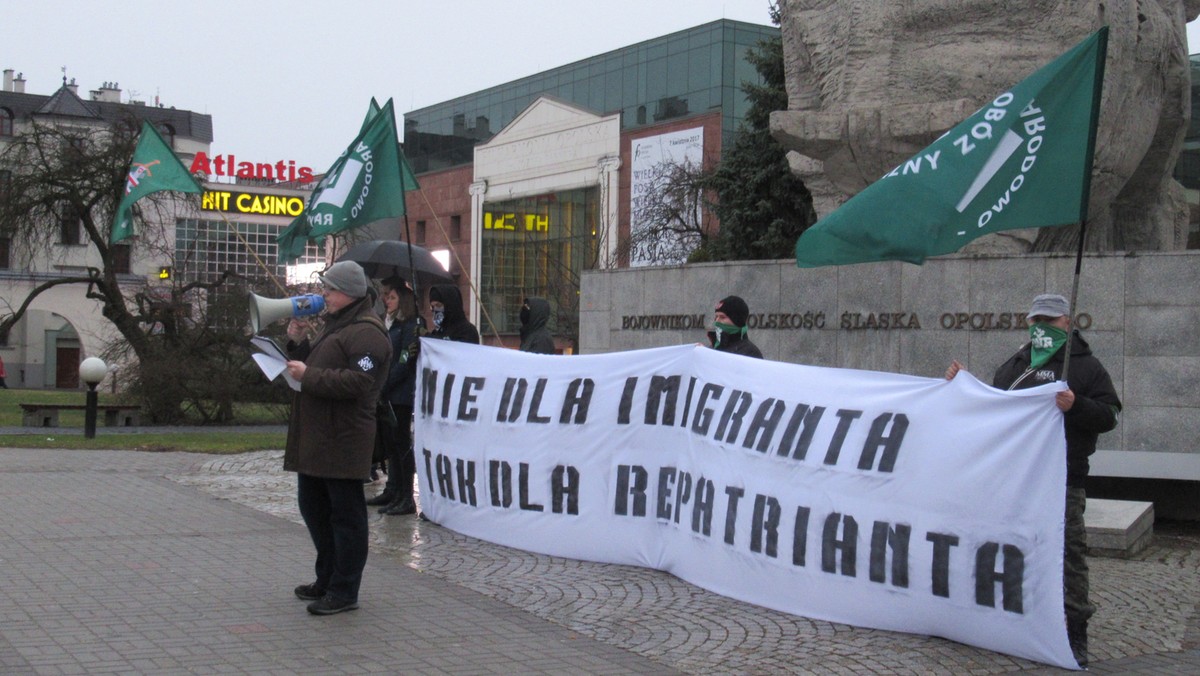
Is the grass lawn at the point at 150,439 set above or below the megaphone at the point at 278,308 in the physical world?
below

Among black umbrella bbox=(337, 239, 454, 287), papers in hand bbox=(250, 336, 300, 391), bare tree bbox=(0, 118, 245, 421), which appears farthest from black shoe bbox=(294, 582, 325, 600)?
bare tree bbox=(0, 118, 245, 421)

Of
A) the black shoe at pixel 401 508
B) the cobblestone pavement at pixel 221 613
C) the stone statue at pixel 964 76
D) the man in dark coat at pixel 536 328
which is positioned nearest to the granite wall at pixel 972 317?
the stone statue at pixel 964 76

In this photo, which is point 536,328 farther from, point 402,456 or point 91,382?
point 91,382

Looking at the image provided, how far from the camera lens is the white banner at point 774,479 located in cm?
625

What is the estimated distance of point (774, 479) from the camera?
288 inches

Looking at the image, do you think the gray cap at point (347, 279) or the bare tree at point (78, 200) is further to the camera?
the bare tree at point (78, 200)

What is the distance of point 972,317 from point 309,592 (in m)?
6.39

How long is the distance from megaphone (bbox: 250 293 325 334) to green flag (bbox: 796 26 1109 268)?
10.3ft

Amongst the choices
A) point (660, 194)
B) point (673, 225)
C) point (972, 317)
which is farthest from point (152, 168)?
point (660, 194)

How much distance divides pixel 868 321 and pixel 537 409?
159 inches

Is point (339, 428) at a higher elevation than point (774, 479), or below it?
higher

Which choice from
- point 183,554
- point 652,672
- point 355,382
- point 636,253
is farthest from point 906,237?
point 636,253

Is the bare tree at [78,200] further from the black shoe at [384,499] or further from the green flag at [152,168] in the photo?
the black shoe at [384,499]

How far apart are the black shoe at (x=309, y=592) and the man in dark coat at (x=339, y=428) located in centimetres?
7
